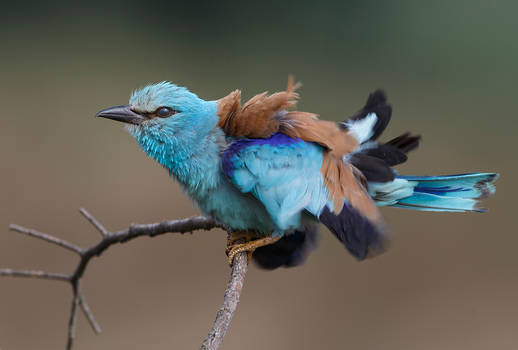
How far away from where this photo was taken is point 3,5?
5262 mm

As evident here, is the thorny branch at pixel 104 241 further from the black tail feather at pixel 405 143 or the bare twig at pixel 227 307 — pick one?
the black tail feather at pixel 405 143

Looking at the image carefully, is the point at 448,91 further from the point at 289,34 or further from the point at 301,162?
the point at 301,162

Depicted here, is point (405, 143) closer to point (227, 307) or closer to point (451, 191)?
point (451, 191)

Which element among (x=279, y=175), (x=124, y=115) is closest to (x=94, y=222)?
(x=124, y=115)

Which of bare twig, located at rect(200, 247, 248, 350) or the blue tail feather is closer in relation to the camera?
bare twig, located at rect(200, 247, 248, 350)

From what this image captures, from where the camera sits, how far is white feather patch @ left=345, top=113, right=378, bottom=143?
1496 mm

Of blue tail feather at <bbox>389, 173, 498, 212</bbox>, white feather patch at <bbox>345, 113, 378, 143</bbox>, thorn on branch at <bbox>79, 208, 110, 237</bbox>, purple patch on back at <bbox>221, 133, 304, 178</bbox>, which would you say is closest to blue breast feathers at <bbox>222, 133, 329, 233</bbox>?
purple patch on back at <bbox>221, 133, 304, 178</bbox>

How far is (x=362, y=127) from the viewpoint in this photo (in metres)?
1.51

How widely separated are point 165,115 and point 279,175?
1.12 ft

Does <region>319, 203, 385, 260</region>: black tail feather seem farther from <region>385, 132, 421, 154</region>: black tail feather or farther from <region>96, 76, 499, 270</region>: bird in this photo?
<region>385, 132, 421, 154</region>: black tail feather

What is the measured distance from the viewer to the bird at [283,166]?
1.42 meters

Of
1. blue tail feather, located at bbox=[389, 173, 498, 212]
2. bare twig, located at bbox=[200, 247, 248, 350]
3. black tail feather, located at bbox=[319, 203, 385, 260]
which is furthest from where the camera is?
blue tail feather, located at bbox=[389, 173, 498, 212]

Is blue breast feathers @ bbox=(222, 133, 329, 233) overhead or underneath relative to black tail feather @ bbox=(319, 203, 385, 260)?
overhead

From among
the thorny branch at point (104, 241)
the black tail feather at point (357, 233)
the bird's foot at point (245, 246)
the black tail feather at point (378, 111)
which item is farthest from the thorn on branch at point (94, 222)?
the black tail feather at point (378, 111)
